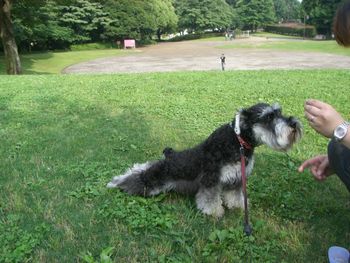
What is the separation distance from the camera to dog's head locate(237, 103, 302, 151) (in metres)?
3.34

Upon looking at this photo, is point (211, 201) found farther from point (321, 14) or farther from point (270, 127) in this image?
point (321, 14)

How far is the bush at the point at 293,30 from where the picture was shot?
2621 inches

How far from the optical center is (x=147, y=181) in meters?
3.91

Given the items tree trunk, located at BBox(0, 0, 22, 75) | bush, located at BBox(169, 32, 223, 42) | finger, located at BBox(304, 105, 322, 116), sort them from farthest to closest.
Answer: bush, located at BBox(169, 32, 223, 42) < tree trunk, located at BBox(0, 0, 22, 75) < finger, located at BBox(304, 105, 322, 116)

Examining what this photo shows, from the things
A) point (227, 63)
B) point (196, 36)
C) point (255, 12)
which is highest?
point (255, 12)

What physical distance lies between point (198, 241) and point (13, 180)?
235 cm

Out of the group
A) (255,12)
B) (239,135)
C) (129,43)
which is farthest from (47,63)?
(255,12)

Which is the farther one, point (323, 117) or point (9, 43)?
point (9, 43)

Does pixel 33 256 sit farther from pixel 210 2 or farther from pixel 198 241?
pixel 210 2

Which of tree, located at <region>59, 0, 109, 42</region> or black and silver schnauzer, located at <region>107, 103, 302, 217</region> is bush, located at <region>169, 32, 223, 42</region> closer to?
tree, located at <region>59, 0, 109, 42</region>

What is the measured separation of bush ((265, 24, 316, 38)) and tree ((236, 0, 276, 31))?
236cm

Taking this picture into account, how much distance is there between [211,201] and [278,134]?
0.82 meters

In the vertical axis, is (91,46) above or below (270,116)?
below

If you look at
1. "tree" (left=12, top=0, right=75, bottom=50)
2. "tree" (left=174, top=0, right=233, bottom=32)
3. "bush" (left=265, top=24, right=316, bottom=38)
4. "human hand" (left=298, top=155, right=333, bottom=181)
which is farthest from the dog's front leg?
"tree" (left=174, top=0, right=233, bottom=32)
